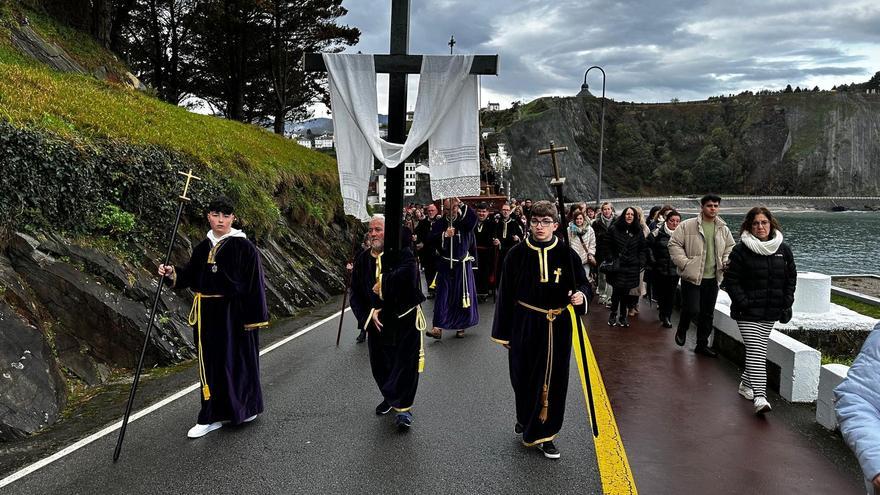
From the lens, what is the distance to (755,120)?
13538 cm

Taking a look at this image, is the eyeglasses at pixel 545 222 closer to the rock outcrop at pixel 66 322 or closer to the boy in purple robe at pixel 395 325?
the boy in purple robe at pixel 395 325

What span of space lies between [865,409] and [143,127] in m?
11.0

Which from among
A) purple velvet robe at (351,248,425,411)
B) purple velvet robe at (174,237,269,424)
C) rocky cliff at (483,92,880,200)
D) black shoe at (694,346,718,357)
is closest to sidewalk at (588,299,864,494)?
black shoe at (694,346,718,357)

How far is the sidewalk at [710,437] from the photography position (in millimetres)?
4102

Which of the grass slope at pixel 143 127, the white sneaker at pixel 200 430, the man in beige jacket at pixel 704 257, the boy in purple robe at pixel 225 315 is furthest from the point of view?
the grass slope at pixel 143 127

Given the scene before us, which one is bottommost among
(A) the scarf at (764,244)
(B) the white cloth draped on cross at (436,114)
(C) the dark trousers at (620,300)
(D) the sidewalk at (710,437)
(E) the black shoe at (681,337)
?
(D) the sidewalk at (710,437)

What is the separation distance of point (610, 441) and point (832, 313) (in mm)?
5595

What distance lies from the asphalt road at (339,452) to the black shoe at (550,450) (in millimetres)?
46

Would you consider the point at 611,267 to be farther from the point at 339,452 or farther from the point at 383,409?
the point at 339,452

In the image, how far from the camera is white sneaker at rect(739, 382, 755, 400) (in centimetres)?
574

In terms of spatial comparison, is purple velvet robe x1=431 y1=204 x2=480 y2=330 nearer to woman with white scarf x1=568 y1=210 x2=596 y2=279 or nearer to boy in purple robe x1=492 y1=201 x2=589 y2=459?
woman with white scarf x1=568 y1=210 x2=596 y2=279

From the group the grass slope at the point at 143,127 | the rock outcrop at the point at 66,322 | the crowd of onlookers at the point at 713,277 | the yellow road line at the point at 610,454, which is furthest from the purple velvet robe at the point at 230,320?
the grass slope at the point at 143,127

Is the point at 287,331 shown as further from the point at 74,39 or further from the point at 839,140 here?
the point at 839,140

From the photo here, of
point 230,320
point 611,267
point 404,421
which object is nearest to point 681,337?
point 611,267
